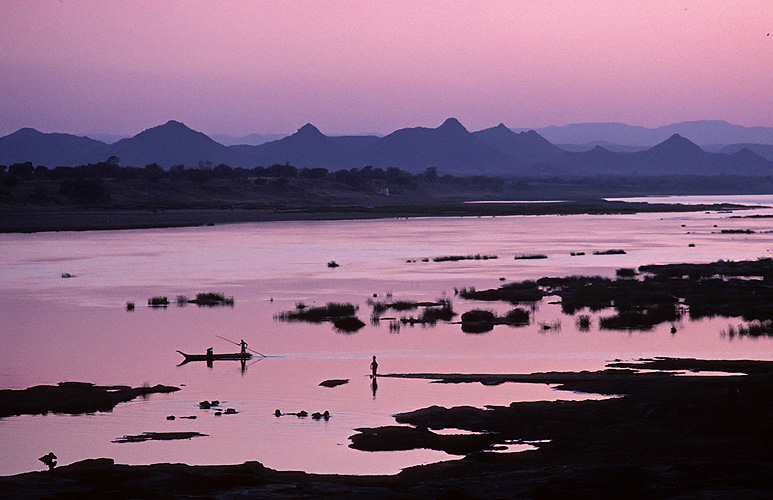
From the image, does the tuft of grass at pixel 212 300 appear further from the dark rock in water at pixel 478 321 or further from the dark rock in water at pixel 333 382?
the dark rock in water at pixel 333 382

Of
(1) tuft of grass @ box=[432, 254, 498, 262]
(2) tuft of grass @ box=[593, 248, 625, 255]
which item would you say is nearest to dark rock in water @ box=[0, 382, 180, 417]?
(1) tuft of grass @ box=[432, 254, 498, 262]

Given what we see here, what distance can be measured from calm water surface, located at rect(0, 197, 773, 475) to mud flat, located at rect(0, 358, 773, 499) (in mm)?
1567

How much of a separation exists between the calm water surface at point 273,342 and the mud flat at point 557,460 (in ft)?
5.14

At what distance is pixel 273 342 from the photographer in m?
38.6

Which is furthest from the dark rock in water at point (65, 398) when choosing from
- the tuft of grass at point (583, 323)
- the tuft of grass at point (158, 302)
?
the tuft of grass at point (158, 302)

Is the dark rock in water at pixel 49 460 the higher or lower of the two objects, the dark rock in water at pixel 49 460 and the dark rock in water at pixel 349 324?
the lower

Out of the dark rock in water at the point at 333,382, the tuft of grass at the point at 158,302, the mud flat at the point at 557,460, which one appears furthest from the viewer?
the tuft of grass at the point at 158,302

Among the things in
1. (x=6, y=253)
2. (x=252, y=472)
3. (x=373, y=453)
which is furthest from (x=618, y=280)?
(x=6, y=253)

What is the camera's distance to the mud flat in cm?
1773

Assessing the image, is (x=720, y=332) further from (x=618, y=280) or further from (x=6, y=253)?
(x=6, y=253)

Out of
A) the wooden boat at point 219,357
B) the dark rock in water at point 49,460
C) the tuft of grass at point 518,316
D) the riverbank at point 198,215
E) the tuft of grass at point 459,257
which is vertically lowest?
the dark rock in water at point 49,460

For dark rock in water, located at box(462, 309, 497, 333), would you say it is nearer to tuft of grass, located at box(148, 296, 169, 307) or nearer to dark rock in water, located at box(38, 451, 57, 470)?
tuft of grass, located at box(148, 296, 169, 307)

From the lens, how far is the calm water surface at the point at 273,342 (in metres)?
23.9

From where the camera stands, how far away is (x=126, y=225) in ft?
382
